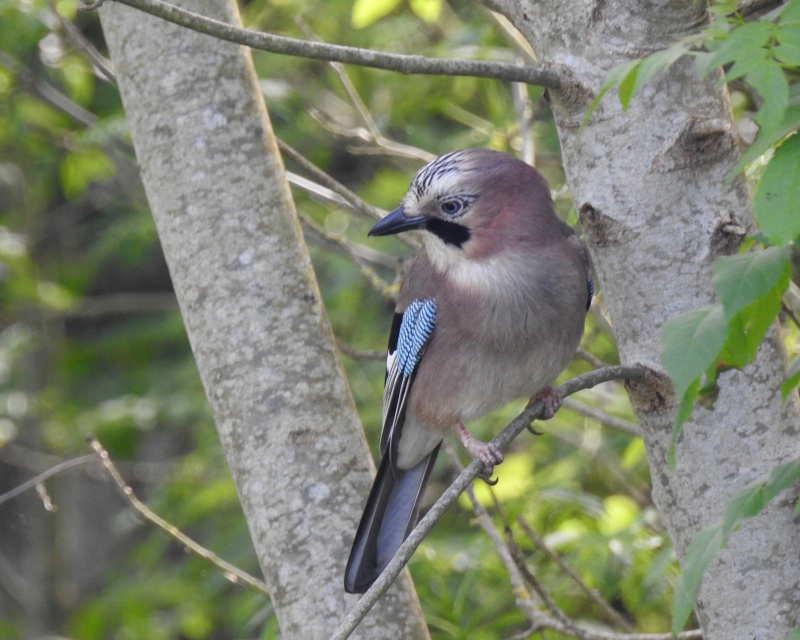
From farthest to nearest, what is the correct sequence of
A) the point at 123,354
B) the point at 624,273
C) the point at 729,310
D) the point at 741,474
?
the point at 123,354 → the point at 624,273 → the point at 741,474 → the point at 729,310

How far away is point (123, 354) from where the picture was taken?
18.4 ft

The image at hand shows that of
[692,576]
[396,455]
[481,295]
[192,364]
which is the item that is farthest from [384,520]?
[192,364]

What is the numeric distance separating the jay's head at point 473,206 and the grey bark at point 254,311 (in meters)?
0.28

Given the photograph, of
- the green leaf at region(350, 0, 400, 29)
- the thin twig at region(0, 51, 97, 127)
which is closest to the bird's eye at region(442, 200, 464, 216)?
the green leaf at region(350, 0, 400, 29)

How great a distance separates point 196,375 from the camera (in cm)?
450

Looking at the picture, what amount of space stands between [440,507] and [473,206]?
922mm

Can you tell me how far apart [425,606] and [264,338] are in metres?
1.29

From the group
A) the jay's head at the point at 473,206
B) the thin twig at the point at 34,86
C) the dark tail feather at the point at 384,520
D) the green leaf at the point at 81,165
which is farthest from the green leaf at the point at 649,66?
the green leaf at the point at 81,165

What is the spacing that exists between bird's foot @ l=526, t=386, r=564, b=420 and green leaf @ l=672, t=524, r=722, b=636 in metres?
0.82

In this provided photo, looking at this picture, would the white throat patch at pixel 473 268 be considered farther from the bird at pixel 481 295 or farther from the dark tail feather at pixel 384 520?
the dark tail feather at pixel 384 520

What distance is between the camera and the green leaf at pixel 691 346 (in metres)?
1.15

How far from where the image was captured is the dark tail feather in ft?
6.61

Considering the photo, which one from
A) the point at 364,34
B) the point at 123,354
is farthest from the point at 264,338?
the point at 123,354

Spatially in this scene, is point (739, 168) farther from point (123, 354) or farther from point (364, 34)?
point (123, 354)
